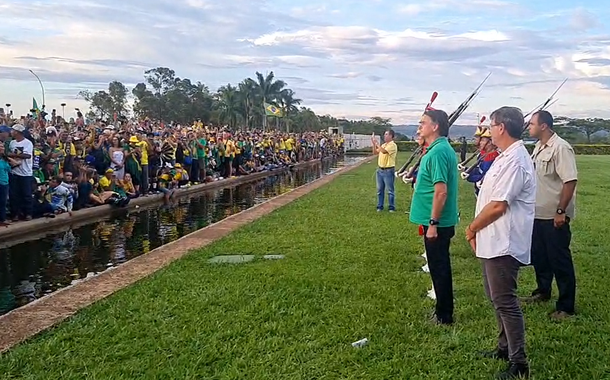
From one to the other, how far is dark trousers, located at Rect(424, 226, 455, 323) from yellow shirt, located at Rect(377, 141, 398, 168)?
22.7 feet

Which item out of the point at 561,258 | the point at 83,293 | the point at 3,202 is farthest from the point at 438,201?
the point at 3,202

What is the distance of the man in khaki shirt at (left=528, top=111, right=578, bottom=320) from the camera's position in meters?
5.31

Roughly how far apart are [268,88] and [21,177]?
56303mm

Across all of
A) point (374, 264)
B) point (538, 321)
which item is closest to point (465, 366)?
point (538, 321)

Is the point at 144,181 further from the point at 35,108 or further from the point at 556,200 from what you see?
the point at 556,200

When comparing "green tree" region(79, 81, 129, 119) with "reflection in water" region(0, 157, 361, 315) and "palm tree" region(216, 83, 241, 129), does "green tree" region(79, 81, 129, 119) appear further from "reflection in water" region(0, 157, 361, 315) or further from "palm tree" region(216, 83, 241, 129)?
"reflection in water" region(0, 157, 361, 315)

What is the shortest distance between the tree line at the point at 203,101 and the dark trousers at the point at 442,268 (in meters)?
45.4

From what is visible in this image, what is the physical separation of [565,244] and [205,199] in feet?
42.4

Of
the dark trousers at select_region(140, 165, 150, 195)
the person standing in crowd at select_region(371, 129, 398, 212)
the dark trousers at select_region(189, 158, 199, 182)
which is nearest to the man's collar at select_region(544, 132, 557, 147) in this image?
the person standing in crowd at select_region(371, 129, 398, 212)

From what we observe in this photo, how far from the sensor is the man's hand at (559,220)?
211 inches

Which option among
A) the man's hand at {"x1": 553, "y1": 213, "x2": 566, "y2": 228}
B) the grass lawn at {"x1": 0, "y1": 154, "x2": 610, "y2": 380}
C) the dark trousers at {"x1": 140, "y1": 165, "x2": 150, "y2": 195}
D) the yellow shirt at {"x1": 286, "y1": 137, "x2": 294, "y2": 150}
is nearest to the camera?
the grass lawn at {"x1": 0, "y1": 154, "x2": 610, "y2": 380}

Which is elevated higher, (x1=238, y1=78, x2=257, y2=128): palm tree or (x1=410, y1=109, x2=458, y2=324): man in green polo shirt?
(x1=238, y1=78, x2=257, y2=128): palm tree

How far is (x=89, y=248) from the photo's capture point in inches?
379

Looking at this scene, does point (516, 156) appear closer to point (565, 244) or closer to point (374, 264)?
point (565, 244)
